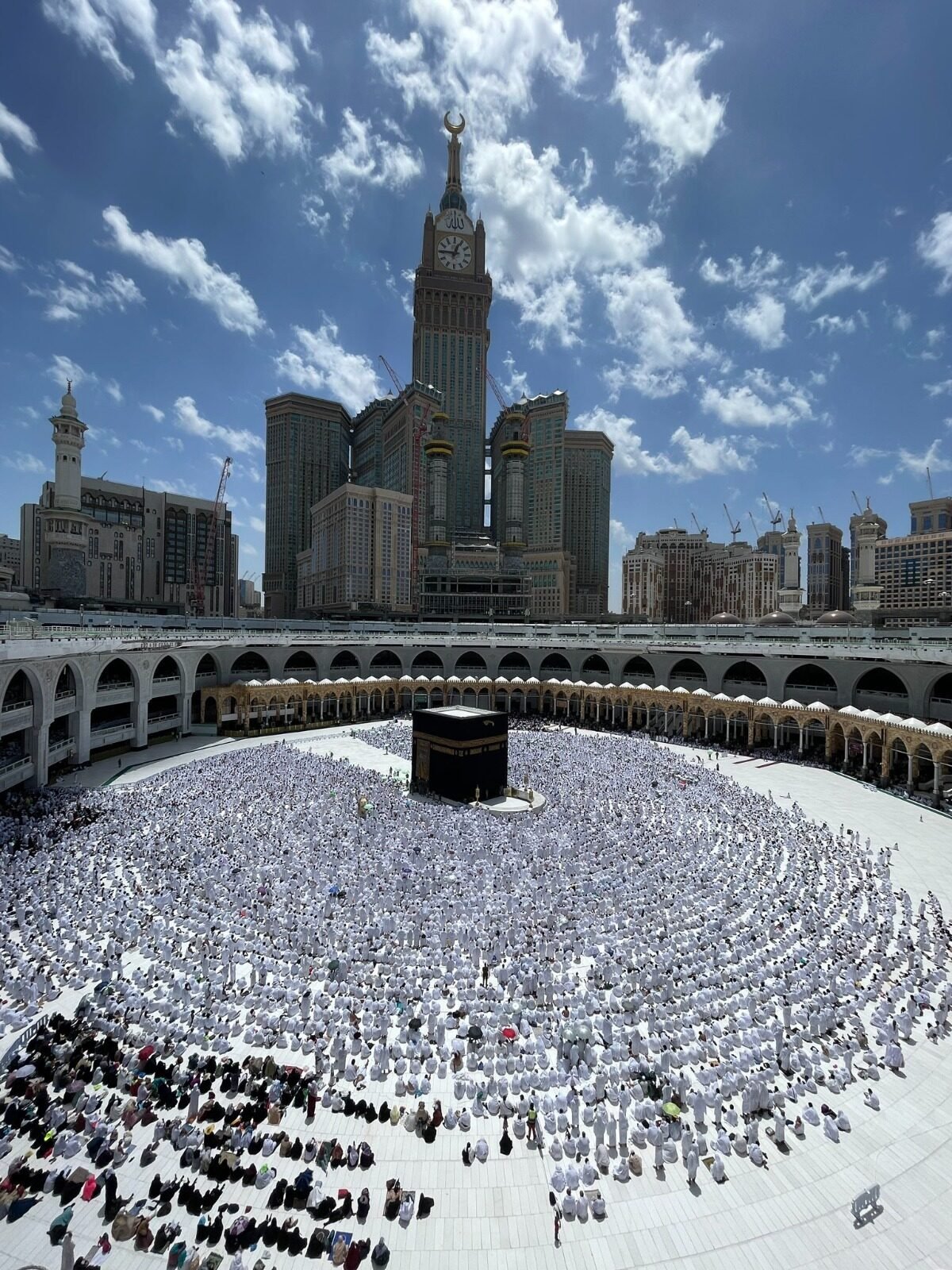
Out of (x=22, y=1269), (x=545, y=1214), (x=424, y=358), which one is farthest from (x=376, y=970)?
(x=424, y=358)

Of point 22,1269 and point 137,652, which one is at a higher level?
point 137,652

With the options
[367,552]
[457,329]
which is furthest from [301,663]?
[457,329]

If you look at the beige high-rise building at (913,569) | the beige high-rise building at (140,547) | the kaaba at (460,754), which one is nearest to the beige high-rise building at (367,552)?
the beige high-rise building at (140,547)

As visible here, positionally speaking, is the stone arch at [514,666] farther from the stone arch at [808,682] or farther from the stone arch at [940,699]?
the stone arch at [940,699]

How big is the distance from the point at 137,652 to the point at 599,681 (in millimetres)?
33375

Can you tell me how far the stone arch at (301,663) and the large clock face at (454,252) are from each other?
12397 centimetres

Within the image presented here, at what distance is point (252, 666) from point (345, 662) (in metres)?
7.75

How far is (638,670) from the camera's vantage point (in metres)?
50.1

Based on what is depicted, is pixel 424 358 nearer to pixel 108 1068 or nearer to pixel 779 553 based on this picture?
pixel 779 553

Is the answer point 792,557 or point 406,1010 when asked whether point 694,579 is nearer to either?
point 792,557

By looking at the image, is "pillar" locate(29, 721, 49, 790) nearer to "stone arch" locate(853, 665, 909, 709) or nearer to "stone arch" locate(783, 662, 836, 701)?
"stone arch" locate(783, 662, 836, 701)

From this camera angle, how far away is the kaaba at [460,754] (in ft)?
84.5

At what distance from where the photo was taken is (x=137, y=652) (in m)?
33.2

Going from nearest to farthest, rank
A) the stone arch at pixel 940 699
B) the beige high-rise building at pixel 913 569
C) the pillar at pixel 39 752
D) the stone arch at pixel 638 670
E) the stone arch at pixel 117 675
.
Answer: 1. the pillar at pixel 39 752
2. the stone arch at pixel 940 699
3. the stone arch at pixel 117 675
4. the stone arch at pixel 638 670
5. the beige high-rise building at pixel 913 569
